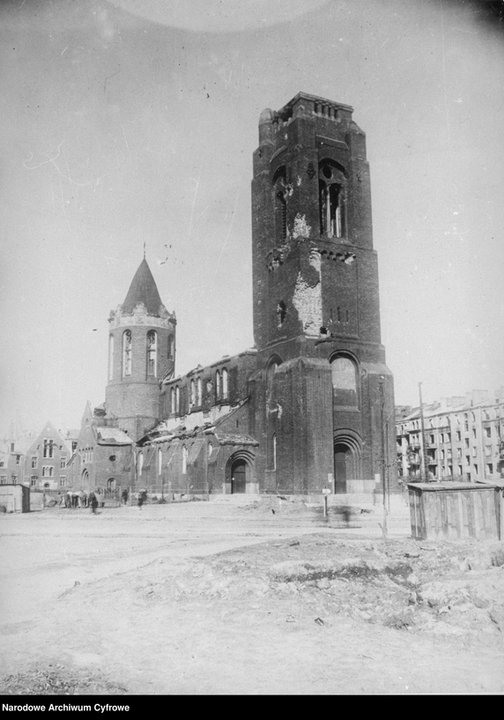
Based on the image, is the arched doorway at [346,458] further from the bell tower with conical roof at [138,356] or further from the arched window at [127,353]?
the arched window at [127,353]

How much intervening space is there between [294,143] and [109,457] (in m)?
36.4

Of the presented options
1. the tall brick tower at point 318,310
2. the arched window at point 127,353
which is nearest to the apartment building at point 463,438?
the tall brick tower at point 318,310

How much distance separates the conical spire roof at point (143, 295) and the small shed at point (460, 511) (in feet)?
179

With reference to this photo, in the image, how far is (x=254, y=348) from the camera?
48344 mm

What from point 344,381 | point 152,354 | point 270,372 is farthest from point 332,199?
point 152,354

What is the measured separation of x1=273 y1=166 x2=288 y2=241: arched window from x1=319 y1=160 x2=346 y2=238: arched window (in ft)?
9.60

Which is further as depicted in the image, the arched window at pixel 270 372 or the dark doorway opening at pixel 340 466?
the arched window at pixel 270 372

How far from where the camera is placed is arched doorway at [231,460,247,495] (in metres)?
45.0

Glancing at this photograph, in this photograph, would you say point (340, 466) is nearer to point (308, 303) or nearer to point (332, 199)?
point (308, 303)

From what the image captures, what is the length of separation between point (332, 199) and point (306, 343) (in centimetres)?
1196

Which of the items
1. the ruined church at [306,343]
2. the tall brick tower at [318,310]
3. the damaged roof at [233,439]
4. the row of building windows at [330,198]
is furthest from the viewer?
the damaged roof at [233,439]

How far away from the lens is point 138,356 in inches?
2687

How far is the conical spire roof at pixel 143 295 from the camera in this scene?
6862cm

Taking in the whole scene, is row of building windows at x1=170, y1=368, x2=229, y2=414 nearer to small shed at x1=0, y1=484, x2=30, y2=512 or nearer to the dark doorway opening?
the dark doorway opening
